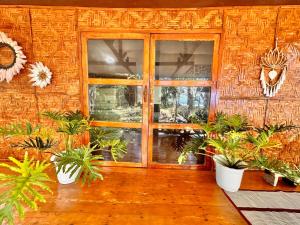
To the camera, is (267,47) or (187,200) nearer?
(187,200)

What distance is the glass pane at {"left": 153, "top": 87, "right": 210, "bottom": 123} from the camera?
9.23ft

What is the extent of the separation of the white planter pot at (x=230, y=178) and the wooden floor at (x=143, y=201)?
0.11 metres

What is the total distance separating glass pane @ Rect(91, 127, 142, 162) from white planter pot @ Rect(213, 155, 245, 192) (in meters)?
1.14

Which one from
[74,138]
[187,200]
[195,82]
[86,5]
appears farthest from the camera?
[74,138]

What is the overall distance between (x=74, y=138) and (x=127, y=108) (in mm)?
893

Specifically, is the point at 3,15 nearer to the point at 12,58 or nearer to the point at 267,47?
the point at 12,58

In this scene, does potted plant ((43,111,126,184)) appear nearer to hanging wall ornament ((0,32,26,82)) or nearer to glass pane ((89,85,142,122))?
glass pane ((89,85,142,122))

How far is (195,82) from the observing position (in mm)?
2756

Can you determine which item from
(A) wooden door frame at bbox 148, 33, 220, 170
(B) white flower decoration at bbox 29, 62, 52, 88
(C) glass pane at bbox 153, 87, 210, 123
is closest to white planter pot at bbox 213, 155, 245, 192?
(A) wooden door frame at bbox 148, 33, 220, 170

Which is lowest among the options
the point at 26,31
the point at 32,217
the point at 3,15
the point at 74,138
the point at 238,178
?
the point at 32,217

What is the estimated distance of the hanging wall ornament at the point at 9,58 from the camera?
8.86ft

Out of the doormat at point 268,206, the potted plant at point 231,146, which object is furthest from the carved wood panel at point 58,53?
the doormat at point 268,206

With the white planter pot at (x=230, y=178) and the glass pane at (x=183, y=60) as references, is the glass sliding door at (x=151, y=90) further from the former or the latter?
the white planter pot at (x=230, y=178)

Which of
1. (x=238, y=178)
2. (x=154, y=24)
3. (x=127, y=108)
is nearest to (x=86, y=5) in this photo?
(x=154, y=24)
